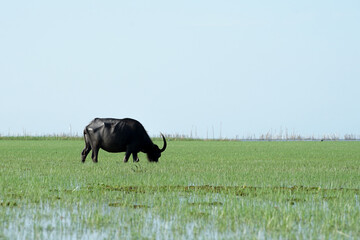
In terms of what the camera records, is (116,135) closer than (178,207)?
No

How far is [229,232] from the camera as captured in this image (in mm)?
5152

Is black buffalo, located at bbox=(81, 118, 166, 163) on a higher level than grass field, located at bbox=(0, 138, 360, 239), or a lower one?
higher

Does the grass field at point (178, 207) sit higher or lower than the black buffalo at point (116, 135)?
lower

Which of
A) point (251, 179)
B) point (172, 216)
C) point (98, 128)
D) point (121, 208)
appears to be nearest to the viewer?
point (172, 216)

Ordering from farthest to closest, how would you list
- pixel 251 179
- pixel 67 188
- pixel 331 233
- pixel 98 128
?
1. pixel 98 128
2. pixel 251 179
3. pixel 67 188
4. pixel 331 233

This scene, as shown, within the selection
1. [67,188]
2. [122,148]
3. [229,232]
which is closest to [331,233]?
[229,232]

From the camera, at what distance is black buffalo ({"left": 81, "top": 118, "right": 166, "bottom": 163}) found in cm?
1430

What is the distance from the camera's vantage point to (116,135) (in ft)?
46.8

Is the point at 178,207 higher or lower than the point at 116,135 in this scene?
lower

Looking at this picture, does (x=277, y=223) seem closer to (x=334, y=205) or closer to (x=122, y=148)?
(x=334, y=205)

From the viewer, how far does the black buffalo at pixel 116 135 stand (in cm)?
1430

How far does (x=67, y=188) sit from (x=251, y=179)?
11.2 feet

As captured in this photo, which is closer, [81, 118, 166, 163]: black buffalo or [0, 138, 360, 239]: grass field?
[0, 138, 360, 239]: grass field

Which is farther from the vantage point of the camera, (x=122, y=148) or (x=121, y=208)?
(x=122, y=148)
